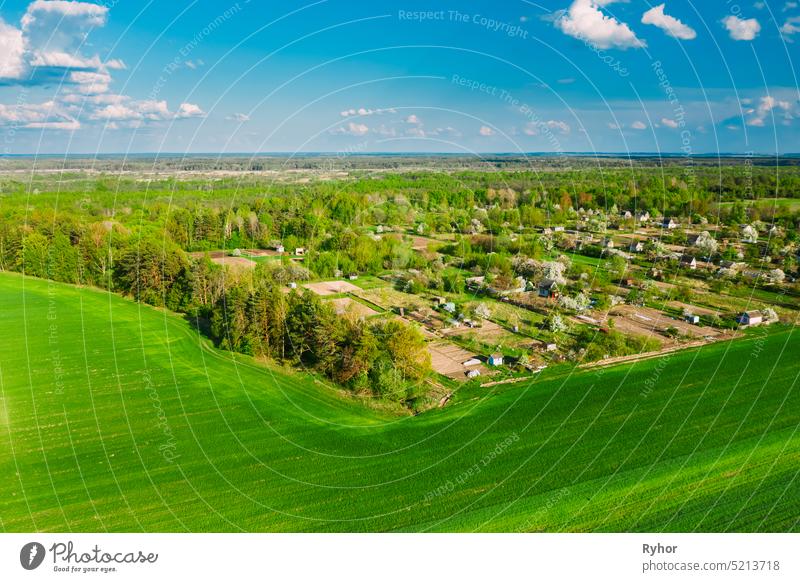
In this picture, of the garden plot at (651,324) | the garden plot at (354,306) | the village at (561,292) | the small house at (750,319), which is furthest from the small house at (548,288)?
the garden plot at (354,306)

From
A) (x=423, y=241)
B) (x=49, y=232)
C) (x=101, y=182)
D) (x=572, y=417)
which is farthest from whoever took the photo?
(x=101, y=182)

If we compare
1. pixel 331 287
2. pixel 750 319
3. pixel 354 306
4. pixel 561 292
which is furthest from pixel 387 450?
pixel 750 319

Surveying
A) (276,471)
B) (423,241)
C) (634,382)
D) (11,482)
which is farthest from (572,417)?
(423,241)
